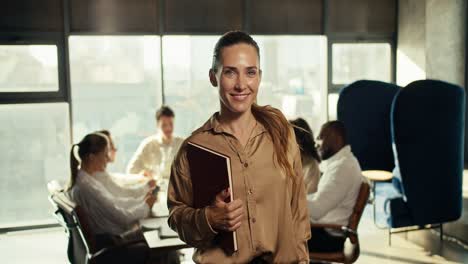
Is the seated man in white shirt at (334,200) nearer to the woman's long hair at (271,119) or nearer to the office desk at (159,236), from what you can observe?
the office desk at (159,236)

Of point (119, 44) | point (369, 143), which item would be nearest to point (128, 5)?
point (119, 44)

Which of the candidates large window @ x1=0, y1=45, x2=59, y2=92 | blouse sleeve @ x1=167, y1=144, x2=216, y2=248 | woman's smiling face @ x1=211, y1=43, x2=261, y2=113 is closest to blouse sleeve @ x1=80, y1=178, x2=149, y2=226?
blouse sleeve @ x1=167, y1=144, x2=216, y2=248

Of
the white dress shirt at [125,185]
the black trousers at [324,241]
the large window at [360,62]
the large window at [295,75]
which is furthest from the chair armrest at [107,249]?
the large window at [360,62]

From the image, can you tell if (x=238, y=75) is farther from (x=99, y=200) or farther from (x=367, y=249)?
(x=367, y=249)

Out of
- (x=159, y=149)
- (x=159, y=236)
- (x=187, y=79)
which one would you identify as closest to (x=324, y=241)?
(x=159, y=236)

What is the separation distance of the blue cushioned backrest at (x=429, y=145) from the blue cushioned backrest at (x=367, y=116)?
121 centimetres

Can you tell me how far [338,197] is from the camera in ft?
10.1

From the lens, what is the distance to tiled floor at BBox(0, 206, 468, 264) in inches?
164

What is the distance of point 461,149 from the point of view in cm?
419

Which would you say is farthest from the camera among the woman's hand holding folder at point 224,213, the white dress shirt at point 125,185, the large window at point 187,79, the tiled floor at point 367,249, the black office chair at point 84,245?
the large window at point 187,79

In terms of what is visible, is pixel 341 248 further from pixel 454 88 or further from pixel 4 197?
pixel 4 197

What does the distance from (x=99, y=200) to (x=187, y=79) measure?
104 inches

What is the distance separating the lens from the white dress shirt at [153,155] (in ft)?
15.4

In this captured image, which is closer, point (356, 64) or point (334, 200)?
point (334, 200)
